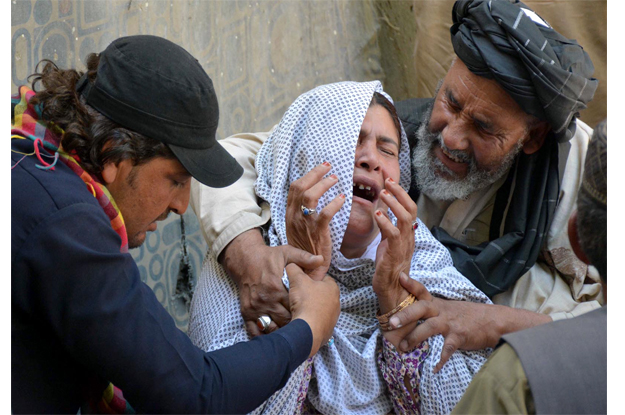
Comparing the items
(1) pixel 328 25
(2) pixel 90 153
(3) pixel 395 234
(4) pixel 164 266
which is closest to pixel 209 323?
(3) pixel 395 234

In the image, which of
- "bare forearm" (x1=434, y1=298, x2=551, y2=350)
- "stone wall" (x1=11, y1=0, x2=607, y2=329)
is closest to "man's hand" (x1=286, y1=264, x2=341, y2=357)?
"bare forearm" (x1=434, y1=298, x2=551, y2=350)

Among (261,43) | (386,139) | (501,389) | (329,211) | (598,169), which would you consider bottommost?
(261,43)

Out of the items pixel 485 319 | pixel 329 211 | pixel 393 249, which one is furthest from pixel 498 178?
pixel 329 211

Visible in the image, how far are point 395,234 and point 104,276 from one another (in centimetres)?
109

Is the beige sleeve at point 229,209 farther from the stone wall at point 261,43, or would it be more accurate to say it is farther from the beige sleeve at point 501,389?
the beige sleeve at point 501,389

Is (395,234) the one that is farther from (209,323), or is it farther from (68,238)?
(68,238)

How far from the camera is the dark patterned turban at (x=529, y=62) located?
264cm

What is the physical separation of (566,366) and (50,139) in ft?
4.37

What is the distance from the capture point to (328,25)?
472 centimetres

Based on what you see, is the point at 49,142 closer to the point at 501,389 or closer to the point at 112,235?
the point at 112,235

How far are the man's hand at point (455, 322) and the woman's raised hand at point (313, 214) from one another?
32cm

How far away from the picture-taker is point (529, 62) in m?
2.63

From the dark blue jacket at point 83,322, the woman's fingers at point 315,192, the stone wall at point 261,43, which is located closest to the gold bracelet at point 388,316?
the woman's fingers at point 315,192

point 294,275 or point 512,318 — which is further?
point 512,318
